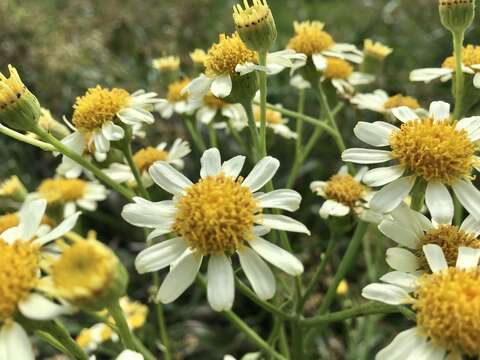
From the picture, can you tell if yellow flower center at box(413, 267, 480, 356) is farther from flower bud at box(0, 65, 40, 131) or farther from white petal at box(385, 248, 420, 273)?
flower bud at box(0, 65, 40, 131)

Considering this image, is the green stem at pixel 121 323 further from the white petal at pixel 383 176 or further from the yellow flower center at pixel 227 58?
the yellow flower center at pixel 227 58

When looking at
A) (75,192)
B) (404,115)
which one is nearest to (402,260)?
(404,115)

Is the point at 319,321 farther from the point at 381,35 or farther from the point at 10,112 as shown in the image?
the point at 381,35

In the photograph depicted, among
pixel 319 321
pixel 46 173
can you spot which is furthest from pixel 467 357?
pixel 46 173

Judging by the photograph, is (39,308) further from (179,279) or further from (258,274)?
(258,274)

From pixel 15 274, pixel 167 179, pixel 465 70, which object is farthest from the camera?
pixel 465 70
